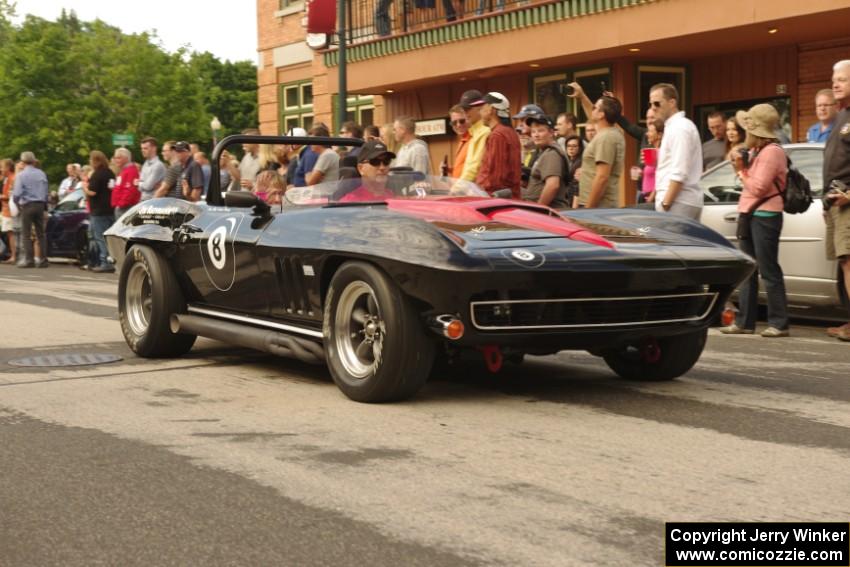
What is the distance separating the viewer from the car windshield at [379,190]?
693cm

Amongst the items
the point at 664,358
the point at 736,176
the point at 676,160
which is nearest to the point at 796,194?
the point at 676,160

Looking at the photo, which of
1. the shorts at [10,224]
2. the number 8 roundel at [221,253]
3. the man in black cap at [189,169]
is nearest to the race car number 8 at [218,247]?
the number 8 roundel at [221,253]

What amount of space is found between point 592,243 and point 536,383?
3.52 ft

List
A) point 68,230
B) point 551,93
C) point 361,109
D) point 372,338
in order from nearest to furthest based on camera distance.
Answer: point 372,338, point 551,93, point 68,230, point 361,109

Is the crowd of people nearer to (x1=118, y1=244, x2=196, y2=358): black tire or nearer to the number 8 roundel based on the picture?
the number 8 roundel

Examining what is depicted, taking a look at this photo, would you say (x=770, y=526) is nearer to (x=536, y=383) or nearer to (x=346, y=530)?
(x=346, y=530)

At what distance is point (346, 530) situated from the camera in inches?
151

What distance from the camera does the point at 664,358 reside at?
6.63 metres

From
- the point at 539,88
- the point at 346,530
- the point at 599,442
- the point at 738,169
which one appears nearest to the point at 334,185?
the point at 599,442

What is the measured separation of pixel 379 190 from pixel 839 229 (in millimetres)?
3969

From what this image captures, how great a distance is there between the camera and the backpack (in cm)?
935

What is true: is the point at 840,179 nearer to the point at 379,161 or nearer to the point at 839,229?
the point at 839,229

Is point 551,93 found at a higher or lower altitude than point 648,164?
higher

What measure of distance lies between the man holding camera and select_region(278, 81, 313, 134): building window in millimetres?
20299
